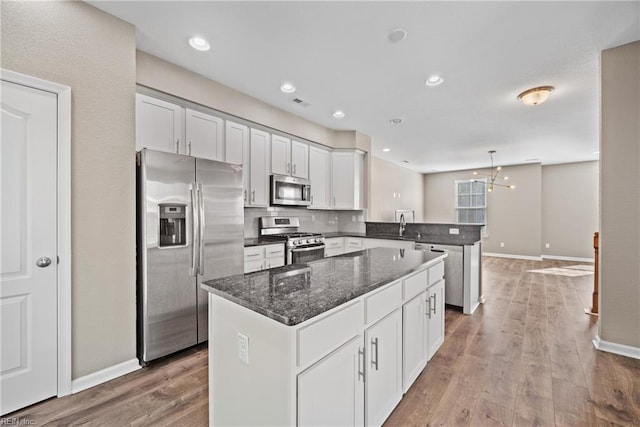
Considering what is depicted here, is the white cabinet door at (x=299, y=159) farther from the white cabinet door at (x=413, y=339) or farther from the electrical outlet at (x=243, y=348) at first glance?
the electrical outlet at (x=243, y=348)

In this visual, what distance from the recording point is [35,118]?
71.2 inches

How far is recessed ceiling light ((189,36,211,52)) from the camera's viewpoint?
241cm

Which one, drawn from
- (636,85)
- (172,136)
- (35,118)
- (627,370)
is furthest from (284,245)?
(636,85)

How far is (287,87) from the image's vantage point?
3336mm

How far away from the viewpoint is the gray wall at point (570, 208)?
285 inches

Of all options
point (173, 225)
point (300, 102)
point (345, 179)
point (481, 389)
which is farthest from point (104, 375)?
point (345, 179)

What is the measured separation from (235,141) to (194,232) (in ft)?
4.92

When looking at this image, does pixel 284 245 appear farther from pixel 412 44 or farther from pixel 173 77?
pixel 412 44

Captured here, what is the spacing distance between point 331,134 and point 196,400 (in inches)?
170

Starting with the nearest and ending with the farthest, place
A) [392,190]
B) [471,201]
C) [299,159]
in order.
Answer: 1. [299,159]
2. [392,190]
3. [471,201]

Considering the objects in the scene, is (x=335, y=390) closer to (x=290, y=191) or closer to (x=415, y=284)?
(x=415, y=284)

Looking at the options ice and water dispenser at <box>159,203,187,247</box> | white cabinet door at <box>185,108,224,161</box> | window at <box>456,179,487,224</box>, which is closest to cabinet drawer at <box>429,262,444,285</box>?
ice and water dispenser at <box>159,203,187,247</box>

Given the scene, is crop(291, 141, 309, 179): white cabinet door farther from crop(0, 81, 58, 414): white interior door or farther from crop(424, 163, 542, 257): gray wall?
crop(424, 163, 542, 257): gray wall

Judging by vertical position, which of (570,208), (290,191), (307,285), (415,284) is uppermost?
(290,191)
